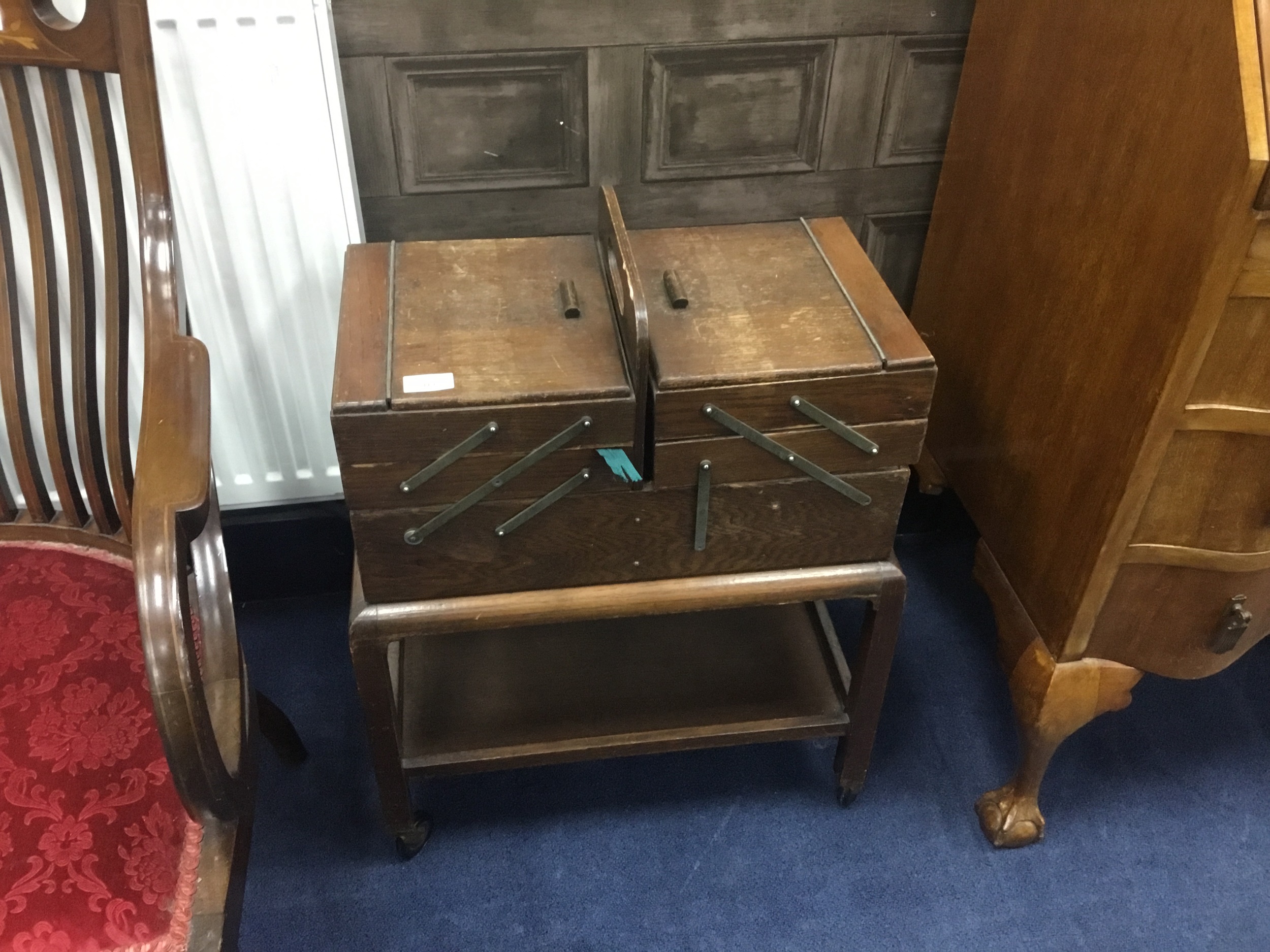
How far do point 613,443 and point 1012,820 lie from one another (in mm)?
732

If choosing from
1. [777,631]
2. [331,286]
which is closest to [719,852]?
[777,631]

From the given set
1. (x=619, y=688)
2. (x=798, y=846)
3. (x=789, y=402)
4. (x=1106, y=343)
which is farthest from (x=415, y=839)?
(x=1106, y=343)

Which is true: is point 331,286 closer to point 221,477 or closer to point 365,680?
point 221,477

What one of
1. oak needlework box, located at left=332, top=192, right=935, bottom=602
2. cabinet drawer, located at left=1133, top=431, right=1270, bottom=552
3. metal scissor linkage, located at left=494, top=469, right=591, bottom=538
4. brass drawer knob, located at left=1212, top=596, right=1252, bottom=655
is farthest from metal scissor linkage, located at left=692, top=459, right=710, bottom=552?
brass drawer knob, located at left=1212, top=596, right=1252, bottom=655

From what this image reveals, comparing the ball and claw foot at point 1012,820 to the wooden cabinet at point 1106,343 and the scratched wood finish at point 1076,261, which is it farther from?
the scratched wood finish at point 1076,261

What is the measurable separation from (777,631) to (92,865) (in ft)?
2.66

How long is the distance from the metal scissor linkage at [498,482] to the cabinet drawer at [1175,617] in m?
0.56

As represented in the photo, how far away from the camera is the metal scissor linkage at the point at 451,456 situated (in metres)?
0.85

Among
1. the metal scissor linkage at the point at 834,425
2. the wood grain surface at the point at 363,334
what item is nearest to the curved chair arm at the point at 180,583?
the wood grain surface at the point at 363,334

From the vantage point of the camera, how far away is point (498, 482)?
89 centimetres

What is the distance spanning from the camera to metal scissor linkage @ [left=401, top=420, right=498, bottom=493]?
33.6 inches

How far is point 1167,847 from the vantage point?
4.11 feet

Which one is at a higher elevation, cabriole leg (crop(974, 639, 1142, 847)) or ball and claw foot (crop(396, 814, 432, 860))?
cabriole leg (crop(974, 639, 1142, 847))

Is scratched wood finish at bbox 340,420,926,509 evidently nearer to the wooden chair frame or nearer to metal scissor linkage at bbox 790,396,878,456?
metal scissor linkage at bbox 790,396,878,456
